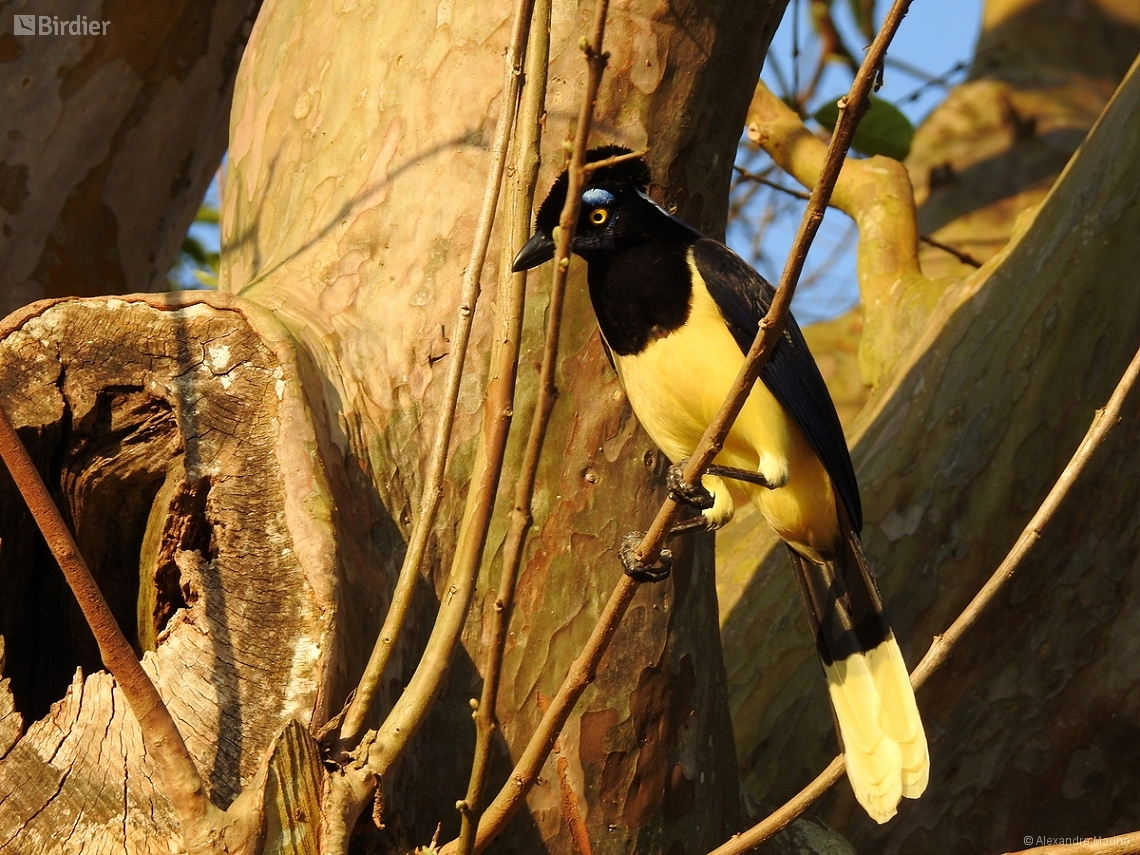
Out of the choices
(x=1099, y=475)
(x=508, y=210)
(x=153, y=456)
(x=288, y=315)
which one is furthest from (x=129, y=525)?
(x=1099, y=475)

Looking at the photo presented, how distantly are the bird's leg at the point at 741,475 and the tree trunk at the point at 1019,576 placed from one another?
664mm

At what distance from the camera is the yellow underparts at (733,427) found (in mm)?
2826

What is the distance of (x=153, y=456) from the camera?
2379 millimetres

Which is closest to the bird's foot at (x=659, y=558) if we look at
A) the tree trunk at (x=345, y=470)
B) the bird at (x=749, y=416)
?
the tree trunk at (x=345, y=470)

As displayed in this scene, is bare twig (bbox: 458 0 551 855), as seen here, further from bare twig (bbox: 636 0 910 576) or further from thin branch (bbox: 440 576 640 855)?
bare twig (bbox: 636 0 910 576)

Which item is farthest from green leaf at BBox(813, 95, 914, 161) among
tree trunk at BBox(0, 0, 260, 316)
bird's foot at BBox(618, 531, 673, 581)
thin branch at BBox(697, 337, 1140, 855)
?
thin branch at BBox(697, 337, 1140, 855)

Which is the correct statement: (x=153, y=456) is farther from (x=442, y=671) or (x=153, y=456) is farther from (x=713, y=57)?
(x=713, y=57)

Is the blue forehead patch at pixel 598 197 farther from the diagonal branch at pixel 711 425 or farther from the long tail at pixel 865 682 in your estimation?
the diagonal branch at pixel 711 425

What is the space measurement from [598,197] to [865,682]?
1.36 meters

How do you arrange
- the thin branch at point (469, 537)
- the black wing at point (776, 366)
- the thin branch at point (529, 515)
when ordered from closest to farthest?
the thin branch at point (529, 515) → the thin branch at point (469, 537) → the black wing at point (776, 366)

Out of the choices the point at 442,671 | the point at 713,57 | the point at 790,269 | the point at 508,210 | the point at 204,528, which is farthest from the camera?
the point at 713,57

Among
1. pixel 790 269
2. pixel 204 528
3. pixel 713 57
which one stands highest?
pixel 713 57

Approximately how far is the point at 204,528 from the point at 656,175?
137 cm

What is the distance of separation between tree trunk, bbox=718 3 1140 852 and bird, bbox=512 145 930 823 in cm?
34
